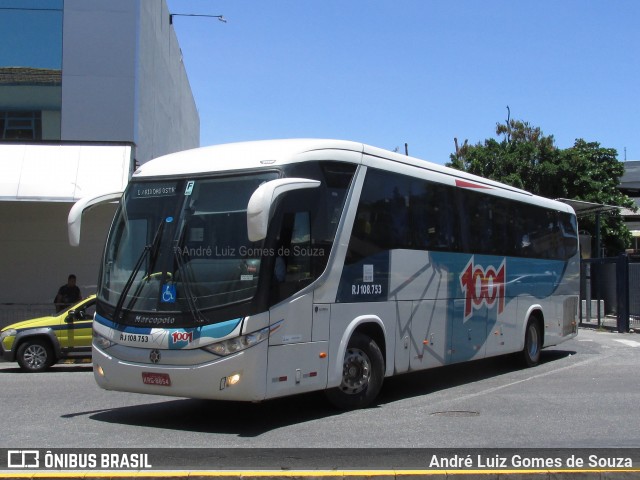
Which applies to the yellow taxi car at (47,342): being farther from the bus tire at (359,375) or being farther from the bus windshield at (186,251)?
the bus tire at (359,375)

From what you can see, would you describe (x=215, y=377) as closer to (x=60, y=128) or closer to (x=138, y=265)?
(x=138, y=265)

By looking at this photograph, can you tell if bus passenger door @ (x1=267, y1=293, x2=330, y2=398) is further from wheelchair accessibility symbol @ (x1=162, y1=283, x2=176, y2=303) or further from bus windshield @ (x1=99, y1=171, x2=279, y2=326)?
wheelchair accessibility symbol @ (x1=162, y1=283, x2=176, y2=303)

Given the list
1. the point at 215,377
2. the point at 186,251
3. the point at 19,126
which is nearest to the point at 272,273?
the point at 186,251

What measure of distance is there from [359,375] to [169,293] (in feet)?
9.15

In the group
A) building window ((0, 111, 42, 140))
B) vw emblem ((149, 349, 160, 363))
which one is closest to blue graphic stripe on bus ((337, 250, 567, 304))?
vw emblem ((149, 349, 160, 363))

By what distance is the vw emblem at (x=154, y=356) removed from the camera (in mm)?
8445

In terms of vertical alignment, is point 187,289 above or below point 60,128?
below

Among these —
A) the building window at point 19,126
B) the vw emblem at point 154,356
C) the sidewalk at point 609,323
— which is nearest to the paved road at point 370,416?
the vw emblem at point 154,356

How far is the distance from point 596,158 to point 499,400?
28.8 m

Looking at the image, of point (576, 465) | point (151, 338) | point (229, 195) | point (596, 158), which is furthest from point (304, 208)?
point (596, 158)

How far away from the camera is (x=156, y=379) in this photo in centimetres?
846

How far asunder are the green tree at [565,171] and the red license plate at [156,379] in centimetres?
2776

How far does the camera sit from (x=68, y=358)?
50.5 ft

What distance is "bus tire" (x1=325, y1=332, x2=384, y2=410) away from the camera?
962 centimetres
